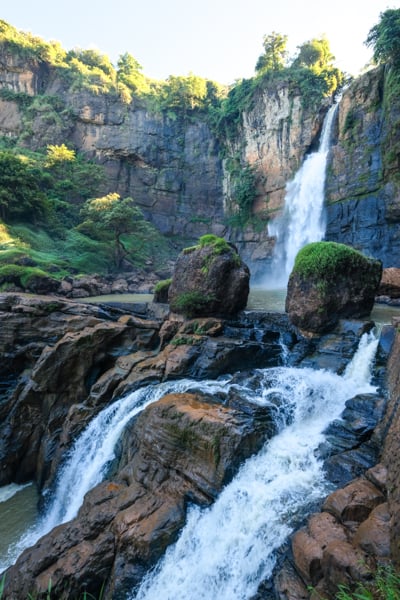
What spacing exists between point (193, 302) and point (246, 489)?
6215 mm

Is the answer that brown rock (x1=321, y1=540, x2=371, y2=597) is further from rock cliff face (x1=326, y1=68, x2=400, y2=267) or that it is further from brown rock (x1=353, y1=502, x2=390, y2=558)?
rock cliff face (x1=326, y1=68, x2=400, y2=267)

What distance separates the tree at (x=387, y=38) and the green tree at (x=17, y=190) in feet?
73.9

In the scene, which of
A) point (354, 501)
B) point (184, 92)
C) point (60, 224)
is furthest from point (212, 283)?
point (184, 92)

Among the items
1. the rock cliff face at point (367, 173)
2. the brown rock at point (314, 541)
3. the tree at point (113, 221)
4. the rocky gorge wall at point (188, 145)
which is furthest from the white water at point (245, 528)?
the tree at point (113, 221)

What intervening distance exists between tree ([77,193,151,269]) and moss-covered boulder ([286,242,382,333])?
1813cm

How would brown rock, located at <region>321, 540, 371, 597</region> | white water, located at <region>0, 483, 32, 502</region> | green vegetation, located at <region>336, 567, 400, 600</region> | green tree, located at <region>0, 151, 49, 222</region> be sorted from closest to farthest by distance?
green vegetation, located at <region>336, 567, 400, 600</region>
brown rock, located at <region>321, 540, 371, 597</region>
white water, located at <region>0, 483, 32, 502</region>
green tree, located at <region>0, 151, 49, 222</region>

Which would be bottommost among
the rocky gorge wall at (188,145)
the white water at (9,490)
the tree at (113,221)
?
the white water at (9,490)

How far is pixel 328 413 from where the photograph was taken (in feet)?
21.6

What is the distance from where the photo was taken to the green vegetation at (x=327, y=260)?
8859 millimetres

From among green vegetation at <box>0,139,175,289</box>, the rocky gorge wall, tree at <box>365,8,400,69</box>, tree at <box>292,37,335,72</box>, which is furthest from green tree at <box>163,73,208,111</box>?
tree at <box>365,8,400,69</box>

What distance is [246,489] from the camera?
16.4 feet

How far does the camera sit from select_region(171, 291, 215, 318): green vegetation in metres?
10.4

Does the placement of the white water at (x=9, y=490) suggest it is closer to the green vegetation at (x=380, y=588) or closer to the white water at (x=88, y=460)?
the white water at (x=88, y=460)

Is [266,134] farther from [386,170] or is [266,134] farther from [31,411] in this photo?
[31,411]
